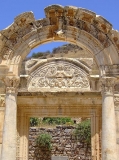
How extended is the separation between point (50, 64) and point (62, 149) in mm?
11096

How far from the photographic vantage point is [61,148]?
22.3 meters

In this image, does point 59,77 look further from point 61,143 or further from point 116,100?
point 61,143

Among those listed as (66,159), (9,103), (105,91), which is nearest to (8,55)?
(9,103)

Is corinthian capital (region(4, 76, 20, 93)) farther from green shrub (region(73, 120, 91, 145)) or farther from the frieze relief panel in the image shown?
green shrub (region(73, 120, 91, 145))

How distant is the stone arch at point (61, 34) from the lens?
923 centimetres

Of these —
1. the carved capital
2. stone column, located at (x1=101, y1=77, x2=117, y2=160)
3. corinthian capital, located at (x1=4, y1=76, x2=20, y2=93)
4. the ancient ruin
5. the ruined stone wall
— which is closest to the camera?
stone column, located at (x1=101, y1=77, x2=117, y2=160)

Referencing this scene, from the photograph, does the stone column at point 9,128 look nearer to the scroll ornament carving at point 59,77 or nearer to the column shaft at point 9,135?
the column shaft at point 9,135

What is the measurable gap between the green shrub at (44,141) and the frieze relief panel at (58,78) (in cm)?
1030

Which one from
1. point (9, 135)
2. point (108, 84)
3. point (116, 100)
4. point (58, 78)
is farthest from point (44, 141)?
point (108, 84)

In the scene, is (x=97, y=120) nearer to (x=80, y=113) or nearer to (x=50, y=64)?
(x=80, y=113)

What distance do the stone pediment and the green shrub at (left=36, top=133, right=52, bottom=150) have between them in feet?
33.8

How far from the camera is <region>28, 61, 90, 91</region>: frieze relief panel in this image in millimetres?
12289

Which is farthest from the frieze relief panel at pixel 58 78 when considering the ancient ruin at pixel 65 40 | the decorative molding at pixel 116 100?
the decorative molding at pixel 116 100

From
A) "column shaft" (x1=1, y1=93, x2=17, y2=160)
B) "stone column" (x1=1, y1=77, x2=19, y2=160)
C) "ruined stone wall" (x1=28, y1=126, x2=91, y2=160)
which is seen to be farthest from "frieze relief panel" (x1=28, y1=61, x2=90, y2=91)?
"ruined stone wall" (x1=28, y1=126, x2=91, y2=160)
